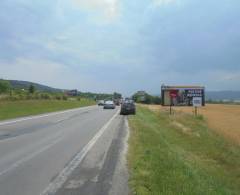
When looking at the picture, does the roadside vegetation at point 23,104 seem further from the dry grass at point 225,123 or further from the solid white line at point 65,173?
the solid white line at point 65,173

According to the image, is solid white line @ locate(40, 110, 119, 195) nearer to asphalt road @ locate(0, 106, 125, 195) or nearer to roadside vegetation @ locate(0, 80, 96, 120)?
asphalt road @ locate(0, 106, 125, 195)

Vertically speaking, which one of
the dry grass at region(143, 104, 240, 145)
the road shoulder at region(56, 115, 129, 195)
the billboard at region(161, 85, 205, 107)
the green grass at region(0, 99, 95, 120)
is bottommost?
the dry grass at region(143, 104, 240, 145)

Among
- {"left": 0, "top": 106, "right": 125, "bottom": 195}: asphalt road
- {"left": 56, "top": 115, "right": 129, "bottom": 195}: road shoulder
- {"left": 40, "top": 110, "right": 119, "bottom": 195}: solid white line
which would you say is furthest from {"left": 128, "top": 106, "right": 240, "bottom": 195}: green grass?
{"left": 40, "top": 110, "right": 119, "bottom": 195}: solid white line

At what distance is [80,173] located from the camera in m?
10.2

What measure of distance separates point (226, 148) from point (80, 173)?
11243 mm

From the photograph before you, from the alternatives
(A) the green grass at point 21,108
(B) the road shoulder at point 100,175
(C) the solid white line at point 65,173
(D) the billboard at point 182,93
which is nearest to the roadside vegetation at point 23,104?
(A) the green grass at point 21,108

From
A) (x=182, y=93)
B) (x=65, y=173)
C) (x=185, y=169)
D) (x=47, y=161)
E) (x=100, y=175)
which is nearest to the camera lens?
(x=100, y=175)

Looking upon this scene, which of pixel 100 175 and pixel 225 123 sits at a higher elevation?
pixel 100 175

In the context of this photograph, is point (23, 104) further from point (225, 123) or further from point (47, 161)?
point (47, 161)

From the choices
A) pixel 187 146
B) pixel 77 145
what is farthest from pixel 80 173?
pixel 187 146

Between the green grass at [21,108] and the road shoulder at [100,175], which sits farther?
the green grass at [21,108]

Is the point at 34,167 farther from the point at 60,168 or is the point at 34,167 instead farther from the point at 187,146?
the point at 187,146

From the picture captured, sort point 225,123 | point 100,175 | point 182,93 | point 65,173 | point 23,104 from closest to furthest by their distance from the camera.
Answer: point 100,175
point 65,173
point 225,123
point 23,104
point 182,93

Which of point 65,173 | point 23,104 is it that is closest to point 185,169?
point 65,173
